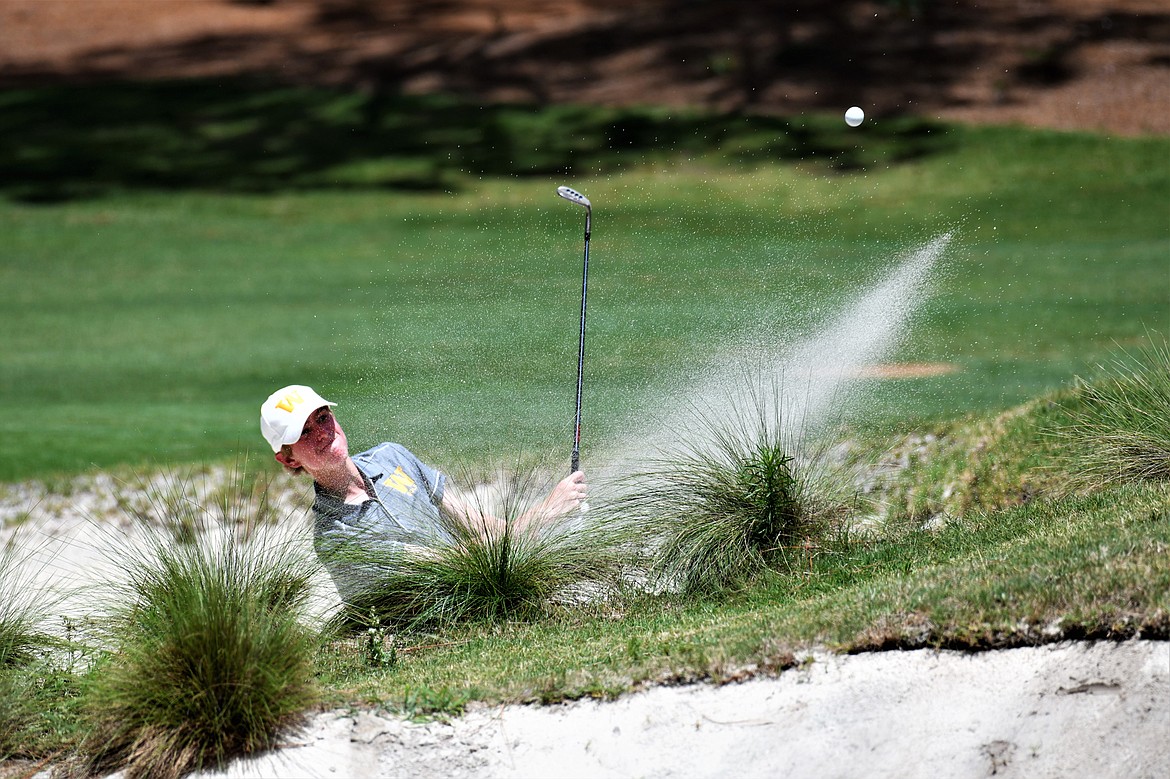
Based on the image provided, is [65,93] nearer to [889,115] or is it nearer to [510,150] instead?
[510,150]

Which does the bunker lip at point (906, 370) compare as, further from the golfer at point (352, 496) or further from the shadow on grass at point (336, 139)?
the shadow on grass at point (336, 139)

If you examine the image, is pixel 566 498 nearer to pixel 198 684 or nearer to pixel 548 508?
pixel 548 508

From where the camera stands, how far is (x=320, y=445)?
18.0 feet

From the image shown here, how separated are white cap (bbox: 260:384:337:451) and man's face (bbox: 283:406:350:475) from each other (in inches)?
1.7

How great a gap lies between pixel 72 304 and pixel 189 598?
33.6 feet

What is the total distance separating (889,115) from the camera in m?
18.7

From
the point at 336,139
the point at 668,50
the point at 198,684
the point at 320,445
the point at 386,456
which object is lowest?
the point at 198,684

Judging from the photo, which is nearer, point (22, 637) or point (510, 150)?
point (22, 637)

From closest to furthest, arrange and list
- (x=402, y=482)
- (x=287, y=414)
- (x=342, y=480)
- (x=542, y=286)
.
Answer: (x=287, y=414) → (x=342, y=480) → (x=402, y=482) → (x=542, y=286)

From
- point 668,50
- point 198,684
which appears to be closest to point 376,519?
point 198,684

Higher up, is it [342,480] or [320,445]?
[320,445]

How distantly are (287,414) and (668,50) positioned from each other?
55.9 feet

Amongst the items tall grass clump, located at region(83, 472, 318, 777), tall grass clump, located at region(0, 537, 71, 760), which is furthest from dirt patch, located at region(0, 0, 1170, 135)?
tall grass clump, located at region(83, 472, 318, 777)

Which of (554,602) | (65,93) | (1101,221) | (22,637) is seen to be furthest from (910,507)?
(65,93)
